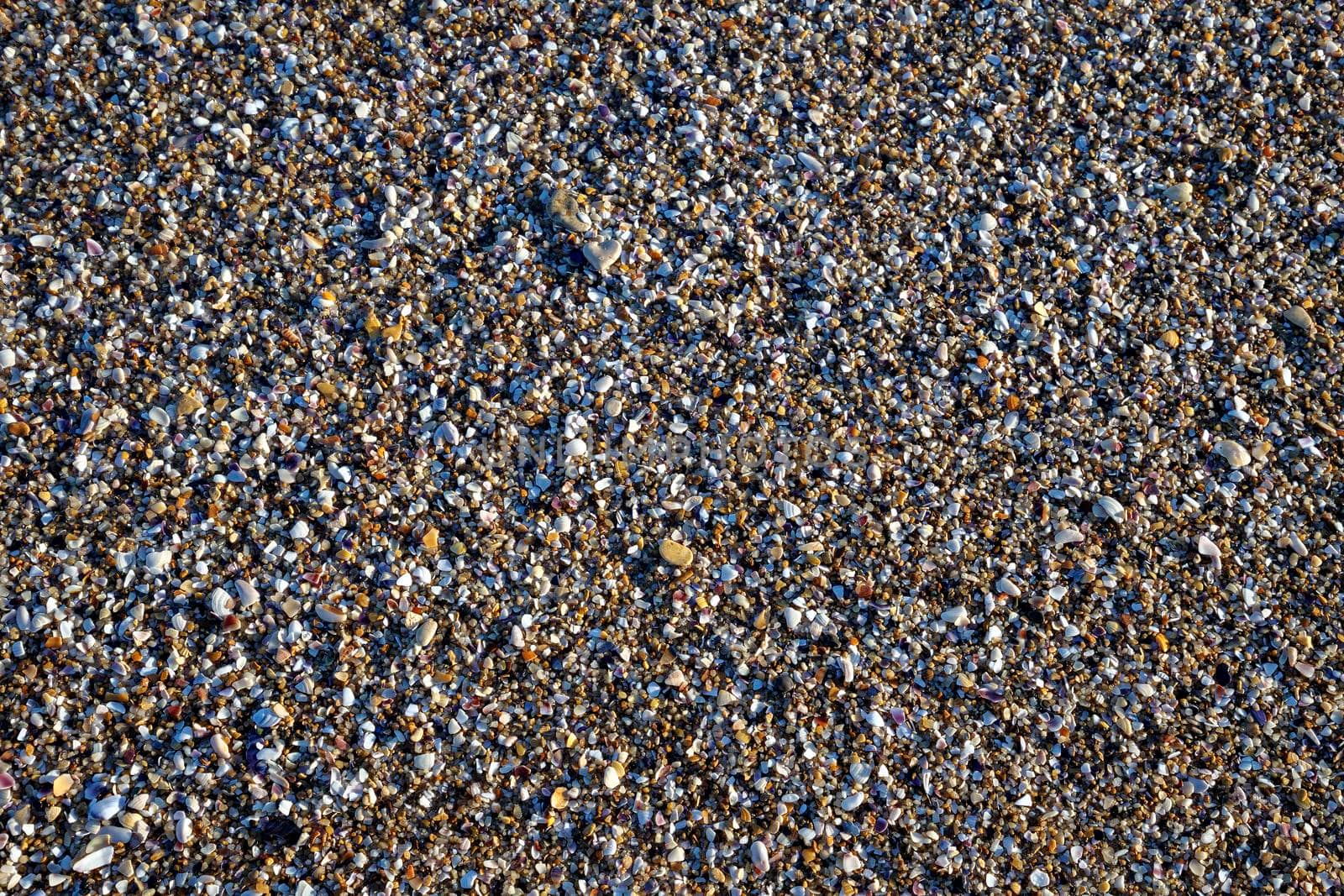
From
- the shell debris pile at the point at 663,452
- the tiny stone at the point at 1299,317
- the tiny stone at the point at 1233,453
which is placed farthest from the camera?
the tiny stone at the point at 1299,317

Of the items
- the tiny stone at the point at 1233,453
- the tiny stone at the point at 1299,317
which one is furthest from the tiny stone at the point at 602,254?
the tiny stone at the point at 1299,317

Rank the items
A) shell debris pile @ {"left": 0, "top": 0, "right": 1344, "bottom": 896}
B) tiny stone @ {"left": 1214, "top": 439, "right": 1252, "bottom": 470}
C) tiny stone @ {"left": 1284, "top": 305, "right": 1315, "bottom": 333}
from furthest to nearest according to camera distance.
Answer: tiny stone @ {"left": 1284, "top": 305, "right": 1315, "bottom": 333}, tiny stone @ {"left": 1214, "top": 439, "right": 1252, "bottom": 470}, shell debris pile @ {"left": 0, "top": 0, "right": 1344, "bottom": 896}

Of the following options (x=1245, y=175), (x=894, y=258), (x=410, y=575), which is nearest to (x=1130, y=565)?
(x=894, y=258)

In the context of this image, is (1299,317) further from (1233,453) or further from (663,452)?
(663,452)

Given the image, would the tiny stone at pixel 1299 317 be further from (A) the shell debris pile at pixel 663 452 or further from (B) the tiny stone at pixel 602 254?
(B) the tiny stone at pixel 602 254

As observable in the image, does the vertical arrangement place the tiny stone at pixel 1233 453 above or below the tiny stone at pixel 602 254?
above

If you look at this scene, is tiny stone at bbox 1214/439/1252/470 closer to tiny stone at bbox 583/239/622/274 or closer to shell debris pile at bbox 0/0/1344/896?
shell debris pile at bbox 0/0/1344/896

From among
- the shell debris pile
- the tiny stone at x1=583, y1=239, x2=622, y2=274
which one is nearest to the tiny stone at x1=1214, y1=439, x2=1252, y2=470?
the shell debris pile

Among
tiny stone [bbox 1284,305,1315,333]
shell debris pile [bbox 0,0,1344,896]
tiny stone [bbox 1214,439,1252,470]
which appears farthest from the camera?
tiny stone [bbox 1284,305,1315,333]

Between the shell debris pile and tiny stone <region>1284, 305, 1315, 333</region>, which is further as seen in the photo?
tiny stone <region>1284, 305, 1315, 333</region>
